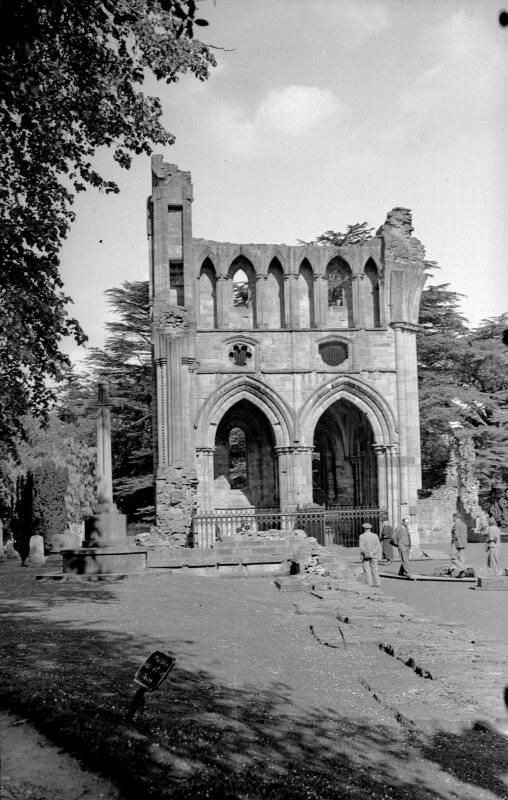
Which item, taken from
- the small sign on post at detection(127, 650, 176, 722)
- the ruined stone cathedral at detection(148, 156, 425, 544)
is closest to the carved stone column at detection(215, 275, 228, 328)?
the ruined stone cathedral at detection(148, 156, 425, 544)

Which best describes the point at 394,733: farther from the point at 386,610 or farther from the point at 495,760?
the point at 386,610

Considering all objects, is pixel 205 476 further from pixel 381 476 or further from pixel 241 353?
pixel 381 476

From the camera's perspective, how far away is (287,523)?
3008 cm

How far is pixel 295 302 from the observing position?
3253 centimetres

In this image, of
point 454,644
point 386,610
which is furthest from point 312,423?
point 454,644

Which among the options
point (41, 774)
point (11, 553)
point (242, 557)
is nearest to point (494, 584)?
point (242, 557)

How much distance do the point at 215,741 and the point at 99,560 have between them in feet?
37.5

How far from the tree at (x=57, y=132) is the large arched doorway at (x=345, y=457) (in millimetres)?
21053

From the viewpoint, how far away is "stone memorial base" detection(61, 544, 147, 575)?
16516 mm

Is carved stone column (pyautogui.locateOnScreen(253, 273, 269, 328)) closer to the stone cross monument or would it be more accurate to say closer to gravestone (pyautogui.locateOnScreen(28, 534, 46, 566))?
gravestone (pyautogui.locateOnScreen(28, 534, 46, 566))

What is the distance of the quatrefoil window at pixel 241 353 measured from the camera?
105 ft

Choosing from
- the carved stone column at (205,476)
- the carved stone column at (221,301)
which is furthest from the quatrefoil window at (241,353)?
the carved stone column at (205,476)

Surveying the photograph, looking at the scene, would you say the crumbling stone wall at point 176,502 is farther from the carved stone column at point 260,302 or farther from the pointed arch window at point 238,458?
the pointed arch window at point 238,458

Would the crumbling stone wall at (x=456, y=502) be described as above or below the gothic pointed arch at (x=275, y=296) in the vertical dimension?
below
